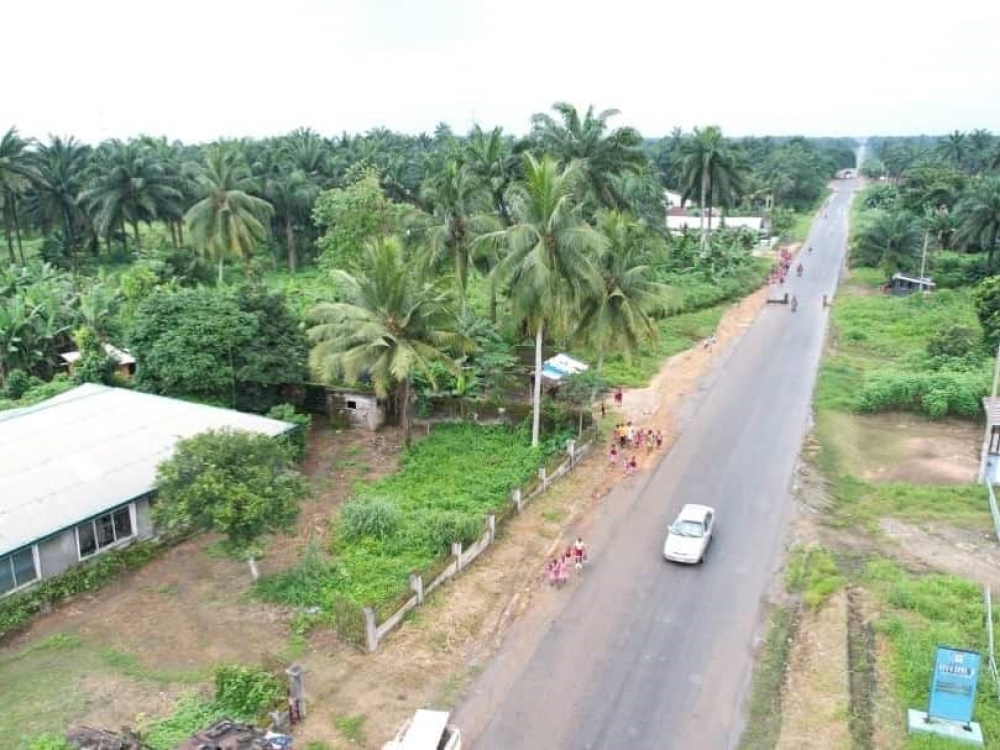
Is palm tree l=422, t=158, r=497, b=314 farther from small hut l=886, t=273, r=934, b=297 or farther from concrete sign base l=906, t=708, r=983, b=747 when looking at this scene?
small hut l=886, t=273, r=934, b=297

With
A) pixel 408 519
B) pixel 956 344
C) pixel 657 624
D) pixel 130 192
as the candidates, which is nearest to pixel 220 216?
pixel 130 192

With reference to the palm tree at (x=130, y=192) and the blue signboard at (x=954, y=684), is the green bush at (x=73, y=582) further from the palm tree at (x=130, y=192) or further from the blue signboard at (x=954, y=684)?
the palm tree at (x=130, y=192)

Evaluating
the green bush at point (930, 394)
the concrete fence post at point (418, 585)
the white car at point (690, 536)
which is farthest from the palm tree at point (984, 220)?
the concrete fence post at point (418, 585)

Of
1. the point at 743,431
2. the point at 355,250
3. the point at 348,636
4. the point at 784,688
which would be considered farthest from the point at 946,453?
the point at 355,250

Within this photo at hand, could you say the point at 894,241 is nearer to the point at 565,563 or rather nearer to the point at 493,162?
the point at 493,162

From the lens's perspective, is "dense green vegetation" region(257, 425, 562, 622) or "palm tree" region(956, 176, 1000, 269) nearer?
"dense green vegetation" region(257, 425, 562, 622)

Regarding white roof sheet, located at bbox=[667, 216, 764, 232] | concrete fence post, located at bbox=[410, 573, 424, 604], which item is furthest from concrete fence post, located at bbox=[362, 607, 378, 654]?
white roof sheet, located at bbox=[667, 216, 764, 232]

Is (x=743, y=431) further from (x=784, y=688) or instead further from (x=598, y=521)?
(x=784, y=688)
